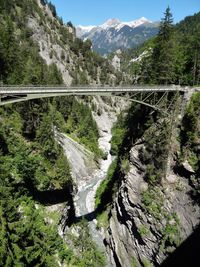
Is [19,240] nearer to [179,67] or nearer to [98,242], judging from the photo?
[98,242]

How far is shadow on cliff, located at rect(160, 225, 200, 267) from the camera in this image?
31047 mm

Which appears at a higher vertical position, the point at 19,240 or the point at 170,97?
the point at 170,97

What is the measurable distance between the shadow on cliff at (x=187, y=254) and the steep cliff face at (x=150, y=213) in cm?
54

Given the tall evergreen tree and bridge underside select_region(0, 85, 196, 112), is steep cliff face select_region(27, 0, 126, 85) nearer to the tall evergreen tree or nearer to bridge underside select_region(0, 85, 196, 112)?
the tall evergreen tree

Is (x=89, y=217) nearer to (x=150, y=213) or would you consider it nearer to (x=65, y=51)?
(x=150, y=213)

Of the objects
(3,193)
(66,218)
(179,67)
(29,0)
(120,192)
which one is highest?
(29,0)

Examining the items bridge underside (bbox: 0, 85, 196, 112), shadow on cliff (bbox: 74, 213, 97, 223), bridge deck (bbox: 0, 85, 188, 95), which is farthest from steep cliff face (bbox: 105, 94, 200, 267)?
shadow on cliff (bbox: 74, 213, 97, 223)

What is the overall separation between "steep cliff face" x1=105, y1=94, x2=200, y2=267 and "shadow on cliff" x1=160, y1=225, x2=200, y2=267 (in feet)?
1.77

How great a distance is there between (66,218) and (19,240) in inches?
734

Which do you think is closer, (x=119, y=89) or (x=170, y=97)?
(x=119, y=89)

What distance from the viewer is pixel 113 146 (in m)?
83.5

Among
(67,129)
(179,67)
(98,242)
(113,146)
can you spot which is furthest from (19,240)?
(113,146)

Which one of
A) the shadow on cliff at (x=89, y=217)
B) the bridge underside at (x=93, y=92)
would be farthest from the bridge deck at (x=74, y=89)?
the shadow on cliff at (x=89, y=217)

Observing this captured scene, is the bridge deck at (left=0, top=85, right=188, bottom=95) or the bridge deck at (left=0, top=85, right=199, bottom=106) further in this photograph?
the bridge deck at (left=0, top=85, right=188, bottom=95)
